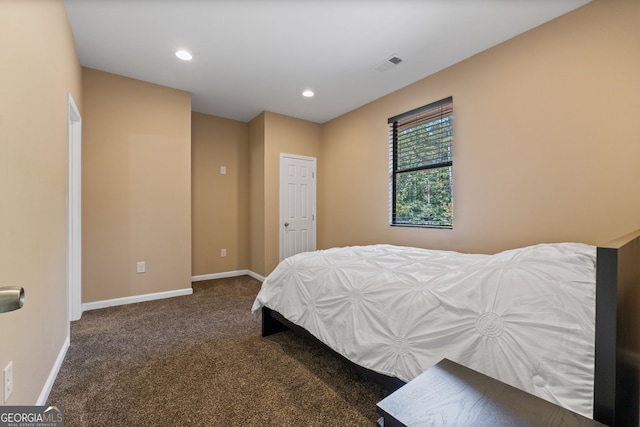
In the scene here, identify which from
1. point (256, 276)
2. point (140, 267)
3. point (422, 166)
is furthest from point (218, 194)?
point (422, 166)

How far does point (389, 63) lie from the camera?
9.12 feet

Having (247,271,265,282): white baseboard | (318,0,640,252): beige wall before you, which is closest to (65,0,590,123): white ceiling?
(318,0,640,252): beige wall

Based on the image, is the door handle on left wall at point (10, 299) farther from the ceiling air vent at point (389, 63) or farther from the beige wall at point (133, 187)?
the ceiling air vent at point (389, 63)

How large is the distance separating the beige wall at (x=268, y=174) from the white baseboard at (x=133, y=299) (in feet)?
3.79

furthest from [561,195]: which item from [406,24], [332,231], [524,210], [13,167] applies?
[13,167]

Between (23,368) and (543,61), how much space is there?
12.7ft

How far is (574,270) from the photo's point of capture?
1.07 meters

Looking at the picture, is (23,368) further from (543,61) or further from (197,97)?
(543,61)

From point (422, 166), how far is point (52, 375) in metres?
3.58

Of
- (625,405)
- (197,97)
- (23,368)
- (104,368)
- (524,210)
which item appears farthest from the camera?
(197,97)

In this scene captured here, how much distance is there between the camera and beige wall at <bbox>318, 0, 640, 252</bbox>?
184 cm

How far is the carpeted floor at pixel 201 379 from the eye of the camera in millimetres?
1396

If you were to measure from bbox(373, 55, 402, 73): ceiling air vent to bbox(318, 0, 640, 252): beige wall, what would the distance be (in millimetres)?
499

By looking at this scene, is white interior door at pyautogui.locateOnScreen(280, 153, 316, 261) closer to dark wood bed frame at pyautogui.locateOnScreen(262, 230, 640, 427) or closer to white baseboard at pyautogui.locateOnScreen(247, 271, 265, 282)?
white baseboard at pyautogui.locateOnScreen(247, 271, 265, 282)
